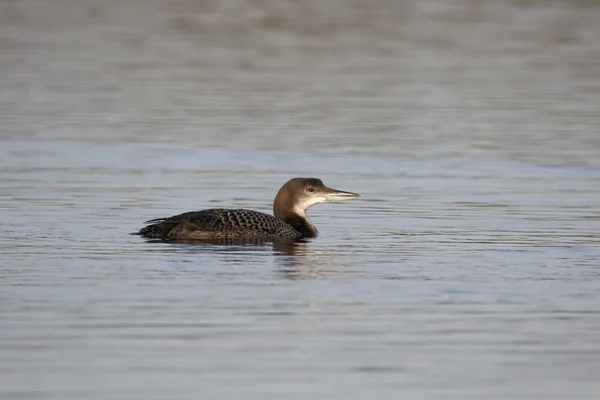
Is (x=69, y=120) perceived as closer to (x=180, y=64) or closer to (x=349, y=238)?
(x=180, y=64)

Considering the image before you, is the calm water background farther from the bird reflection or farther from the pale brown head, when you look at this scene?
the pale brown head

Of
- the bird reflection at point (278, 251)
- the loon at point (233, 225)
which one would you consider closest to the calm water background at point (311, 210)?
the bird reflection at point (278, 251)

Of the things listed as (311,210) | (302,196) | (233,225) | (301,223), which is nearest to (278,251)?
(233,225)

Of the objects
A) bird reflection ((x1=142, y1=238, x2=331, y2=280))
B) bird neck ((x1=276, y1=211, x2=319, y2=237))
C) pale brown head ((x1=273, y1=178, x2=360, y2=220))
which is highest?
pale brown head ((x1=273, y1=178, x2=360, y2=220))

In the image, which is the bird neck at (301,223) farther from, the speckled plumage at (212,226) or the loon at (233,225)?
the speckled plumage at (212,226)

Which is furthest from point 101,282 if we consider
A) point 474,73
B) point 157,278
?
point 474,73

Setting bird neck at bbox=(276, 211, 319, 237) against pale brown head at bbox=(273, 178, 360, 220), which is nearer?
bird neck at bbox=(276, 211, 319, 237)

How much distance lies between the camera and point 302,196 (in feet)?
40.5

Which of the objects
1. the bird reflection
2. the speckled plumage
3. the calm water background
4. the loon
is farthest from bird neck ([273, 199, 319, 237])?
the speckled plumage

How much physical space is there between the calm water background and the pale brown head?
0.27 metres

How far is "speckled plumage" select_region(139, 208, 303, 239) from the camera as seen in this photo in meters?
11.4

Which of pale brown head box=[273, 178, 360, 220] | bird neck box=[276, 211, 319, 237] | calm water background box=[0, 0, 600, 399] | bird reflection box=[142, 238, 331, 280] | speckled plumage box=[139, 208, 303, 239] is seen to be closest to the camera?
calm water background box=[0, 0, 600, 399]

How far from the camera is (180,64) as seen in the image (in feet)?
78.6

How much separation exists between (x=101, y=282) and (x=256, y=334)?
1.62 meters
